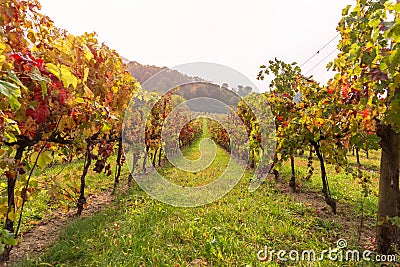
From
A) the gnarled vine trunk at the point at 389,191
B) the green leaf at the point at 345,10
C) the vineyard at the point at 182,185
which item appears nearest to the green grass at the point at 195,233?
the vineyard at the point at 182,185

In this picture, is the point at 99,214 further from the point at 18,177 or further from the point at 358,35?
the point at 358,35

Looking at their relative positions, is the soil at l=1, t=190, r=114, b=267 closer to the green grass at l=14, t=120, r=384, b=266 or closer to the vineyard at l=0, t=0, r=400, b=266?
the vineyard at l=0, t=0, r=400, b=266

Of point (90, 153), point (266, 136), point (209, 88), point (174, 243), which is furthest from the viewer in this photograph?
point (266, 136)

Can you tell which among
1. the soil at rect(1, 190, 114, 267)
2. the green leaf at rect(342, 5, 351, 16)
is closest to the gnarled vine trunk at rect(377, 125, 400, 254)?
the green leaf at rect(342, 5, 351, 16)

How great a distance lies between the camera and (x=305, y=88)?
17.0ft

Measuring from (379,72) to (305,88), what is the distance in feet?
10.4

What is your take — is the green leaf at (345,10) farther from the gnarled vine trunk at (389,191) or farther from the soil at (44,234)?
the soil at (44,234)

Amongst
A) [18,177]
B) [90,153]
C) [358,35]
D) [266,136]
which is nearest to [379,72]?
[358,35]

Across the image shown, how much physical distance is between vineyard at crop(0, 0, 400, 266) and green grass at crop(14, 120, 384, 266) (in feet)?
0.07

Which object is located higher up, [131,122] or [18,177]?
[131,122]

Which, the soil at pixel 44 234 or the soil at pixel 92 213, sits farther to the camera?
the soil at pixel 92 213

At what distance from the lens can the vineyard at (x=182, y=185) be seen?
6.84 ft

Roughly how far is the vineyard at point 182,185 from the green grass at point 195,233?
2 centimetres

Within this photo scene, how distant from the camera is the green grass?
3258 mm
